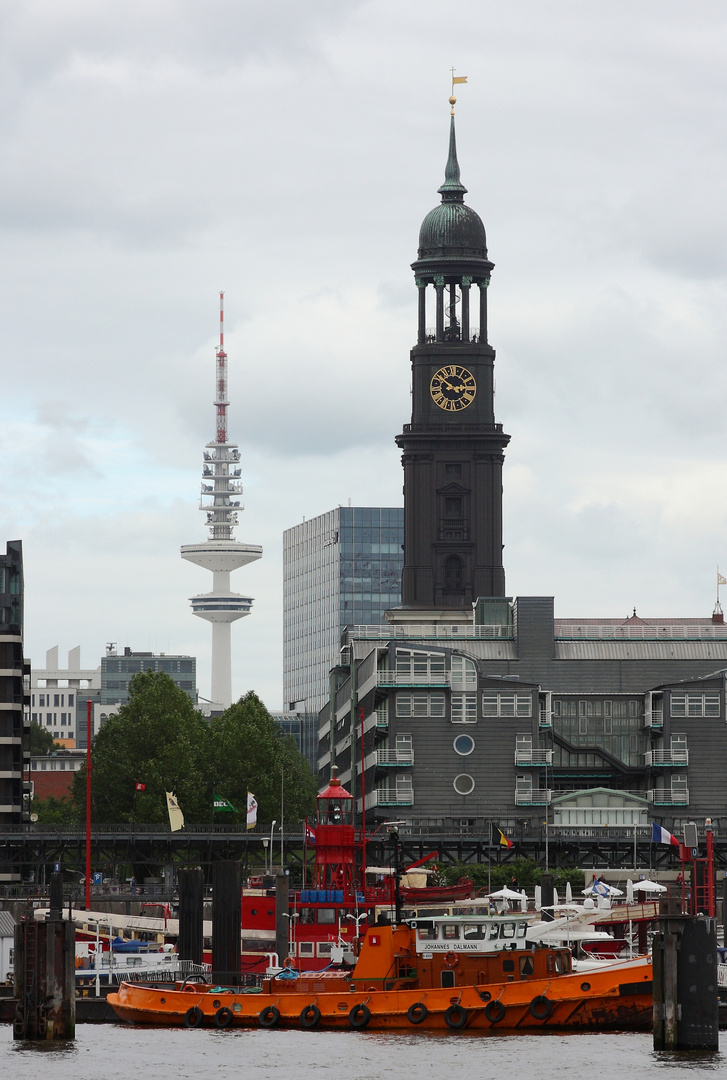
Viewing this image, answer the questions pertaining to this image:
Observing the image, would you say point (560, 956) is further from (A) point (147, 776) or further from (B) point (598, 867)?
(A) point (147, 776)

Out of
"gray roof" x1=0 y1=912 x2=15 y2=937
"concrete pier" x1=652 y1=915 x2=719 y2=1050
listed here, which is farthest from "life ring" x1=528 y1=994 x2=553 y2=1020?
"gray roof" x1=0 y1=912 x2=15 y2=937

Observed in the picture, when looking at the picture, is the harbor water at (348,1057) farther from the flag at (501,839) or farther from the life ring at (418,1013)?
the flag at (501,839)

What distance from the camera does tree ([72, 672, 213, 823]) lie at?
190 m

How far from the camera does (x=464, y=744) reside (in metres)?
177

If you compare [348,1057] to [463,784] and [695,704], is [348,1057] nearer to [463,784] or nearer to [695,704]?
[463,784]

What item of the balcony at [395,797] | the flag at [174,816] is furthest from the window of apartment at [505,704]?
the flag at [174,816]

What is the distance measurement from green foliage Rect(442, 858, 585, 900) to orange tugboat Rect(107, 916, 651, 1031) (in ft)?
212

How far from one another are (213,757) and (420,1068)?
11892 centimetres

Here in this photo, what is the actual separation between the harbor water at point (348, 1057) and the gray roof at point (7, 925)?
14.6 m

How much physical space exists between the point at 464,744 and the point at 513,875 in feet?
81.8

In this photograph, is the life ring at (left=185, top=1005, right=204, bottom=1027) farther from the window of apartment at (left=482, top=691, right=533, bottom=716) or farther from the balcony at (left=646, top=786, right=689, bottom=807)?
the balcony at (left=646, top=786, right=689, bottom=807)

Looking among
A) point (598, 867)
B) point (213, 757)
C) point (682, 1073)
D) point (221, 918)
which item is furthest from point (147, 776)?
point (682, 1073)

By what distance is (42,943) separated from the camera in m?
81.2

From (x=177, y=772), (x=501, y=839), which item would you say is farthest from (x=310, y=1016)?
(x=177, y=772)
